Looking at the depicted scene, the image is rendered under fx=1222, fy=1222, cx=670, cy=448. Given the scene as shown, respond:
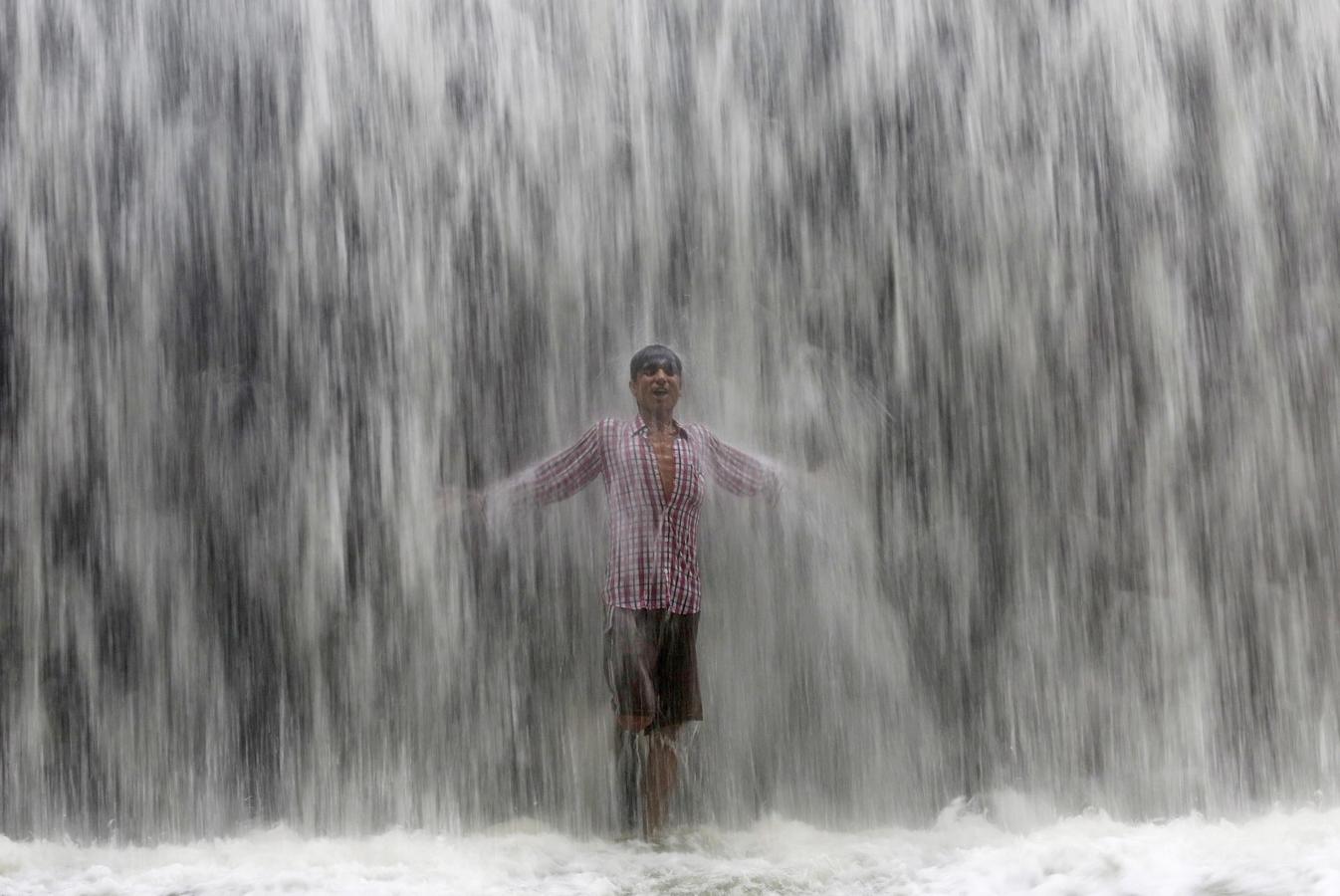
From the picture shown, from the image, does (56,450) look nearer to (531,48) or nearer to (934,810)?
(531,48)

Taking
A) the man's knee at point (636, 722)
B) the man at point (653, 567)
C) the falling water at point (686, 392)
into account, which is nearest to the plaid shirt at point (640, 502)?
the man at point (653, 567)

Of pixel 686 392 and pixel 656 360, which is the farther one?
pixel 686 392

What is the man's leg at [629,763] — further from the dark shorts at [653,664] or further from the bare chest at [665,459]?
the bare chest at [665,459]

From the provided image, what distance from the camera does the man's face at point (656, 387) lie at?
4547 millimetres

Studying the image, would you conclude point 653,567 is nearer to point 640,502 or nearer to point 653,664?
point 640,502

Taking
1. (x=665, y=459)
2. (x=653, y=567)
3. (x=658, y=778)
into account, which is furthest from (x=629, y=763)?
(x=665, y=459)

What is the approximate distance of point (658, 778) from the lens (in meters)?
4.44

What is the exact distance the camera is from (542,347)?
18.9ft

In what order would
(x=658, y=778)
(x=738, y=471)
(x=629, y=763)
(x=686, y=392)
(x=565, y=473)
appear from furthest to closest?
(x=686, y=392) → (x=629, y=763) → (x=738, y=471) → (x=565, y=473) → (x=658, y=778)

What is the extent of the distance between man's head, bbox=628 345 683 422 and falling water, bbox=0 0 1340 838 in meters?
1.03

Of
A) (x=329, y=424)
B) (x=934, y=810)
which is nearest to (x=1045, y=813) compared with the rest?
(x=934, y=810)

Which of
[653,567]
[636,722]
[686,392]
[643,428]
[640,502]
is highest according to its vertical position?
[686,392]

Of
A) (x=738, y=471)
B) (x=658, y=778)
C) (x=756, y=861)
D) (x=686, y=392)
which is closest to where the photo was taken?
(x=756, y=861)

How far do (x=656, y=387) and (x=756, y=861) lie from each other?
5.70 ft
